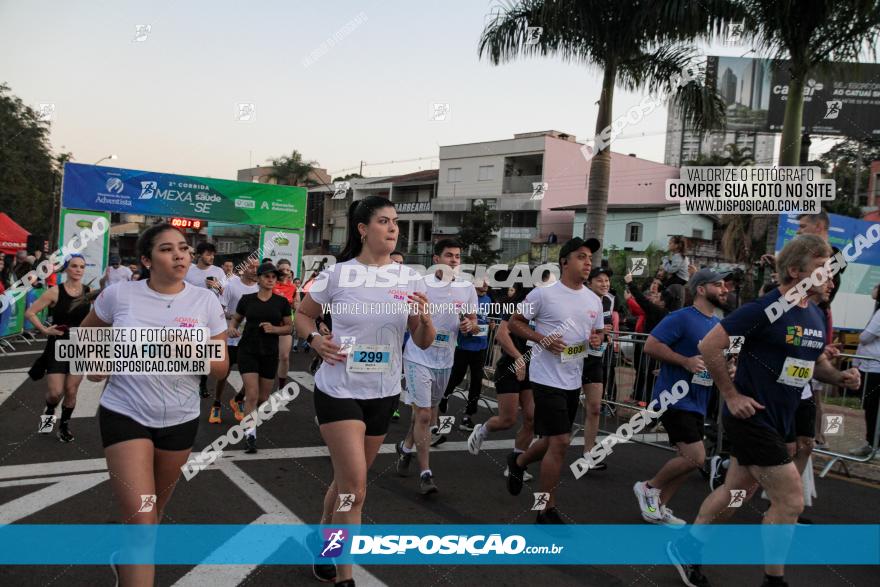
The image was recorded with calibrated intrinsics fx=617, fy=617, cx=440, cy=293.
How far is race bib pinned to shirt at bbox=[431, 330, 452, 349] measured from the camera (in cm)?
600

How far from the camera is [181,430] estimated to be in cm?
315

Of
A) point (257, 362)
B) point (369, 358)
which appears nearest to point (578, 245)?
point (369, 358)

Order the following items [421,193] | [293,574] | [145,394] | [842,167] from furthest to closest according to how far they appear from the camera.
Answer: [421,193] < [842,167] < [293,574] < [145,394]

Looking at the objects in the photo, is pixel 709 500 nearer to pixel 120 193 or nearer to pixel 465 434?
pixel 465 434

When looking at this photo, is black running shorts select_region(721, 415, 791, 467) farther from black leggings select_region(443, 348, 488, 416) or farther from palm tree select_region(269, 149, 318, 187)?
palm tree select_region(269, 149, 318, 187)

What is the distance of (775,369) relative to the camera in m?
3.53

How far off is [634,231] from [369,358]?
36371 millimetres

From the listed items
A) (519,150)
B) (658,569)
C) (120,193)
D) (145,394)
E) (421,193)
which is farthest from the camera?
(421,193)

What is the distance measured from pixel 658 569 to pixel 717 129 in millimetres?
11103

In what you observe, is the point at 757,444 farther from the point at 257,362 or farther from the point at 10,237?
the point at 10,237

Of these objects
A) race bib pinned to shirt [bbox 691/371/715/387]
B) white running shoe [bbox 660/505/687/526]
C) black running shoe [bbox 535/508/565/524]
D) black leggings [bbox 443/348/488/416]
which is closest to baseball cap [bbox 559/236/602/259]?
race bib pinned to shirt [bbox 691/371/715/387]

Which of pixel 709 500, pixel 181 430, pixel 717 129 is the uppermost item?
pixel 717 129

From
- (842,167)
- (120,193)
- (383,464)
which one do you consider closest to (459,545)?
(383,464)

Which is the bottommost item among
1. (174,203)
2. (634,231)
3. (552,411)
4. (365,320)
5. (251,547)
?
(251,547)
